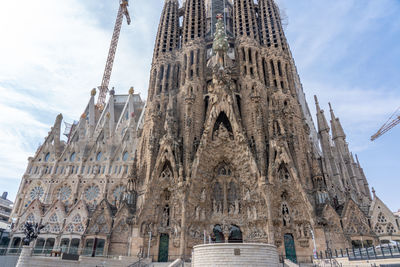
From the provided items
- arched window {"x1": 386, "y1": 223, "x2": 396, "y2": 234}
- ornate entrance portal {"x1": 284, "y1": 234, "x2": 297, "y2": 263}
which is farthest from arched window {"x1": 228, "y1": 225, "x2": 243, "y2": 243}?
arched window {"x1": 386, "y1": 223, "x2": 396, "y2": 234}

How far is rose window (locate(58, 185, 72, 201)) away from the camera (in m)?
39.0

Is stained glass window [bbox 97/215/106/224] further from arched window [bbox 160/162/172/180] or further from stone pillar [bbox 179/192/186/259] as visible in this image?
stone pillar [bbox 179/192/186/259]

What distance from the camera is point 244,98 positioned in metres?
33.8

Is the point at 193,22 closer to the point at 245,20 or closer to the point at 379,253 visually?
the point at 245,20

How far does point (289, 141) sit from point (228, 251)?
16543 mm

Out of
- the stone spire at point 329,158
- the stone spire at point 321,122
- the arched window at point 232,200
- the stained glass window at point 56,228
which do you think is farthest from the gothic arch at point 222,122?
the stone spire at point 321,122

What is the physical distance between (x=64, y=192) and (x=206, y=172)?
22.7 m

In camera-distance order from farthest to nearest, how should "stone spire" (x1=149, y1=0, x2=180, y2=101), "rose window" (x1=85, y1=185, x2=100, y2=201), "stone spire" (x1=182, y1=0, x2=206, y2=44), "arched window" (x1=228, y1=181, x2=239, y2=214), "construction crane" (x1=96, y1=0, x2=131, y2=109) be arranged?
"construction crane" (x1=96, y1=0, x2=131, y2=109) → "stone spire" (x1=182, y1=0, x2=206, y2=44) → "rose window" (x1=85, y1=185, x2=100, y2=201) → "stone spire" (x1=149, y1=0, x2=180, y2=101) → "arched window" (x1=228, y1=181, x2=239, y2=214)

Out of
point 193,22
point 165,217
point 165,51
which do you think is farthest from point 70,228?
point 193,22

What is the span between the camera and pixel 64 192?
3950 cm

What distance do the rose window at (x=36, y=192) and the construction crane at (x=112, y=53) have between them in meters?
26.1

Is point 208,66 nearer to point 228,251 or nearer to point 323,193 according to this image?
point 323,193

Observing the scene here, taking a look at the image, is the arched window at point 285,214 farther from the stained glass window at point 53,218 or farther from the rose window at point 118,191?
the stained glass window at point 53,218

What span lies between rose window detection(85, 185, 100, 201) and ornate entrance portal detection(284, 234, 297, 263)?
2576cm
